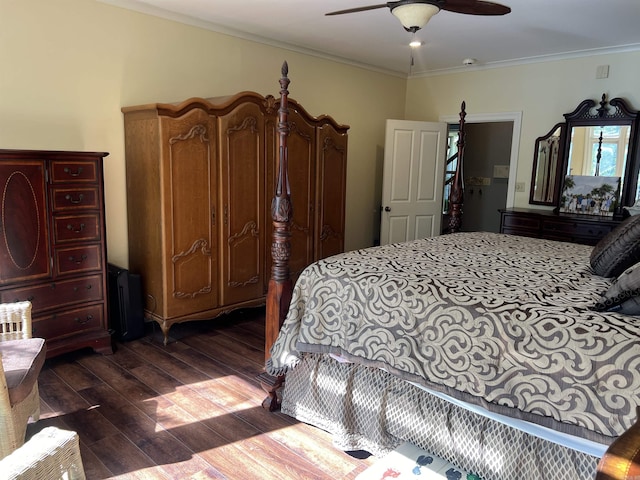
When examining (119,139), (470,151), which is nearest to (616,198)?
(470,151)

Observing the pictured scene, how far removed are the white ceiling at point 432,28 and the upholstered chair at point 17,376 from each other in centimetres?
237

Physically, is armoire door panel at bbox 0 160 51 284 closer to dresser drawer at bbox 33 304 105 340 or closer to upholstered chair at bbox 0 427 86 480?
dresser drawer at bbox 33 304 105 340

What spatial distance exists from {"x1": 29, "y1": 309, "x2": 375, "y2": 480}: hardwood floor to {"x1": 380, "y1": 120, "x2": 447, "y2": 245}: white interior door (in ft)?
8.35

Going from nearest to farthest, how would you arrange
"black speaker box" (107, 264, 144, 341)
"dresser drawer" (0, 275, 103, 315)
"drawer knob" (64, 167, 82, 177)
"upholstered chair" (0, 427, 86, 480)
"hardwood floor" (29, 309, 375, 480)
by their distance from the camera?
"upholstered chair" (0, 427, 86, 480) → "hardwood floor" (29, 309, 375, 480) → "dresser drawer" (0, 275, 103, 315) → "drawer knob" (64, 167, 82, 177) → "black speaker box" (107, 264, 144, 341)

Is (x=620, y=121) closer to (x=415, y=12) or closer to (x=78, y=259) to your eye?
(x=415, y=12)

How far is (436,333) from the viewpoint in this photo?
194cm

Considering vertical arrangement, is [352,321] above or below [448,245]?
below

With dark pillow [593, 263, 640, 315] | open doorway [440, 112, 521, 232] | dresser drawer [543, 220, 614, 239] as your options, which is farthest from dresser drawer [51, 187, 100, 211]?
open doorway [440, 112, 521, 232]

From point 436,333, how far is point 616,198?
11.8 feet

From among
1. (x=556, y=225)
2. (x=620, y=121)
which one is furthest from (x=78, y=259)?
(x=620, y=121)

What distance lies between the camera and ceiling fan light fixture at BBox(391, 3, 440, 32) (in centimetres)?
249

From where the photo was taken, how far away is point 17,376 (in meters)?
1.97

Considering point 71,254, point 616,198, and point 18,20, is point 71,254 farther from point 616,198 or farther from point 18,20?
point 616,198

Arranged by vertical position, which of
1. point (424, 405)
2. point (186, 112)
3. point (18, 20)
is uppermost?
point (18, 20)
